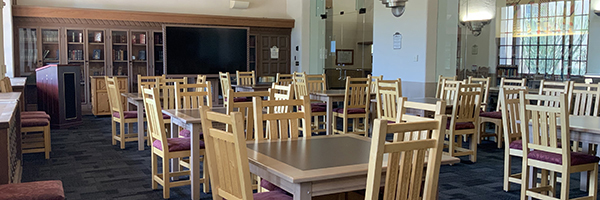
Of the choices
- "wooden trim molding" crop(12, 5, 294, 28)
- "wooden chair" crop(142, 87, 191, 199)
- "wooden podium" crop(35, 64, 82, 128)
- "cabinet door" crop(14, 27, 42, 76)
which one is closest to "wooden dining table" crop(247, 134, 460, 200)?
"wooden chair" crop(142, 87, 191, 199)

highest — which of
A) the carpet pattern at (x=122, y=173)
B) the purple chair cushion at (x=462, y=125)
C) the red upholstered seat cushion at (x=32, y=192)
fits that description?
the purple chair cushion at (x=462, y=125)

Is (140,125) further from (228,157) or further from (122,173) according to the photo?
(228,157)

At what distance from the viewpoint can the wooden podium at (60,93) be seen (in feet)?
25.8

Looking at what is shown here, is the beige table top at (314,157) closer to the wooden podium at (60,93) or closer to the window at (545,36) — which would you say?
the window at (545,36)

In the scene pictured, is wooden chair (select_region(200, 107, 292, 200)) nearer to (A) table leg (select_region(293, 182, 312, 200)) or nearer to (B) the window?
(A) table leg (select_region(293, 182, 312, 200))

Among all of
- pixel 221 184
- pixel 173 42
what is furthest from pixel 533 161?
pixel 173 42

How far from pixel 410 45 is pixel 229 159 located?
6.65 meters

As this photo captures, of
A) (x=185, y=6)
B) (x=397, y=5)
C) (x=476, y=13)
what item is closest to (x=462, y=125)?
(x=397, y=5)

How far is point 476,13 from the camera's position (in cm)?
790

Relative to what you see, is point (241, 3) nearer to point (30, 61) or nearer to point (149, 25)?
point (149, 25)

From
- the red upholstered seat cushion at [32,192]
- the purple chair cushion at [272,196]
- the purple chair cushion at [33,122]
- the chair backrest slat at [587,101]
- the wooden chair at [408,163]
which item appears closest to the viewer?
the wooden chair at [408,163]

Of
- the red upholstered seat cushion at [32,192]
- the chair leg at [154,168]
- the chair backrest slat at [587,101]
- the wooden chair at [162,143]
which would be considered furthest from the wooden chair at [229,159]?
the chair backrest slat at [587,101]

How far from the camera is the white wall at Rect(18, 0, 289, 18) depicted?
9.82 metres

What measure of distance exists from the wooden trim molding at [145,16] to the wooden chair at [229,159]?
820 centimetres
